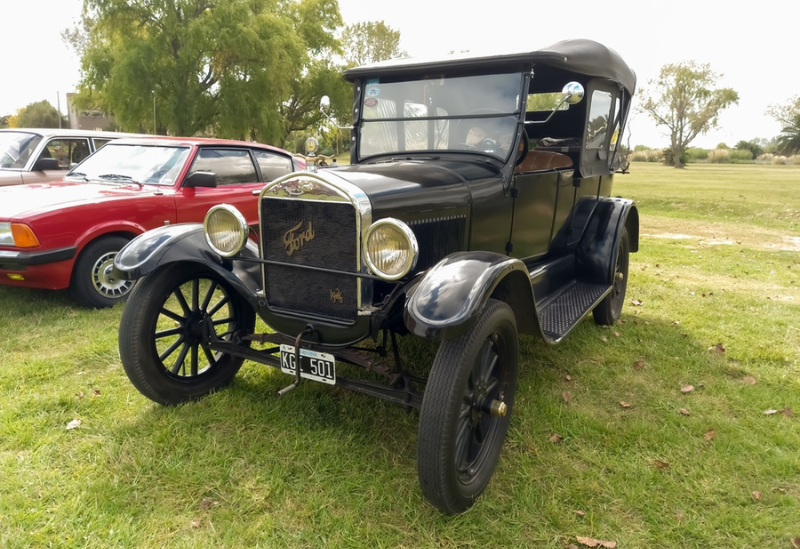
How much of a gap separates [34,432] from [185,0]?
22.6 metres

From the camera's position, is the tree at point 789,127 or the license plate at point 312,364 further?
the tree at point 789,127

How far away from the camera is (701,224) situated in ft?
40.4

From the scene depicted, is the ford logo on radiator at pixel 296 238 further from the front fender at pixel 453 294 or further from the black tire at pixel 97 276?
the black tire at pixel 97 276

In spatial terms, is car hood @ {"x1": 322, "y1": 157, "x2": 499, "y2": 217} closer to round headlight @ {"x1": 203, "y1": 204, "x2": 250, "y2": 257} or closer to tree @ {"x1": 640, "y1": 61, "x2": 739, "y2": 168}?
round headlight @ {"x1": 203, "y1": 204, "x2": 250, "y2": 257}

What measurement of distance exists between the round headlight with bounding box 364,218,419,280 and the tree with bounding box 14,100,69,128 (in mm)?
A: 48885

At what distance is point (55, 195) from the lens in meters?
4.90

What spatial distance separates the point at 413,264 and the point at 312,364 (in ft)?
2.39

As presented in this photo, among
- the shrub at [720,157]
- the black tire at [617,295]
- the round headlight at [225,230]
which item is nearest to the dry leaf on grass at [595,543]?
the round headlight at [225,230]

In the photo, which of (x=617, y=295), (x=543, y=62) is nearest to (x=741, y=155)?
(x=617, y=295)

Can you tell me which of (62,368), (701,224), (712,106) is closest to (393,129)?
(62,368)

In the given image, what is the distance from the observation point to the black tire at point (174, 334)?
9.62 ft

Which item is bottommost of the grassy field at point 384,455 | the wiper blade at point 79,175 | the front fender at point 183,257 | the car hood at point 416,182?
the grassy field at point 384,455

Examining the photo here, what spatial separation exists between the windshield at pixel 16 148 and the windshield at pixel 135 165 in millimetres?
1019

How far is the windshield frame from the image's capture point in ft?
11.4
